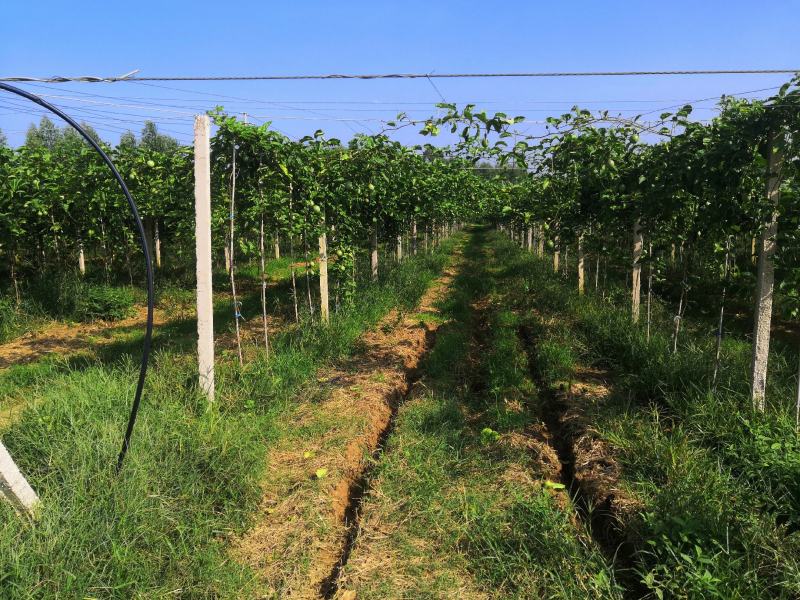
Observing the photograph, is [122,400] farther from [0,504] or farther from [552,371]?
[552,371]

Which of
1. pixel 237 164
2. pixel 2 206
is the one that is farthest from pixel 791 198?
pixel 2 206

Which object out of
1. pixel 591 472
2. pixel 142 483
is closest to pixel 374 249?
pixel 591 472

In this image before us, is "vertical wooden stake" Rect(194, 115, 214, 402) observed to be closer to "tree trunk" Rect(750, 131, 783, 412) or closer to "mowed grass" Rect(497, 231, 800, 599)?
"mowed grass" Rect(497, 231, 800, 599)

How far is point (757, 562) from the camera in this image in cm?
275

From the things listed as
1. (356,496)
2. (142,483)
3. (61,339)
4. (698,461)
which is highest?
(142,483)

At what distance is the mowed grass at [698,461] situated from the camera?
2.73m

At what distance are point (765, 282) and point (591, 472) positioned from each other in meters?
2.12

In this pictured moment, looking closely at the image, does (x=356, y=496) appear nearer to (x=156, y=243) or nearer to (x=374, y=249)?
(x=374, y=249)

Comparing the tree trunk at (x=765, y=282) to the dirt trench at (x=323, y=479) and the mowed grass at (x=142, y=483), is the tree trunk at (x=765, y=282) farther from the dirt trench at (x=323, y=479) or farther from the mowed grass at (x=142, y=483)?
the mowed grass at (x=142, y=483)

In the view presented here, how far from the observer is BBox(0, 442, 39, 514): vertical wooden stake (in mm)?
2666

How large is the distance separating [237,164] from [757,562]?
Result: 224 inches

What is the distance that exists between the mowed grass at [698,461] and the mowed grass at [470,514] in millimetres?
449

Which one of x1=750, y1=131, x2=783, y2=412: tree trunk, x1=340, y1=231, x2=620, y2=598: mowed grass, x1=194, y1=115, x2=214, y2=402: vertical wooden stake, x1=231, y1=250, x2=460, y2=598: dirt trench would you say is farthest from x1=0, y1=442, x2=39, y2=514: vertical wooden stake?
x1=750, y1=131, x2=783, y2=412: tree trunk

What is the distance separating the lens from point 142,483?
3162 millimetres
